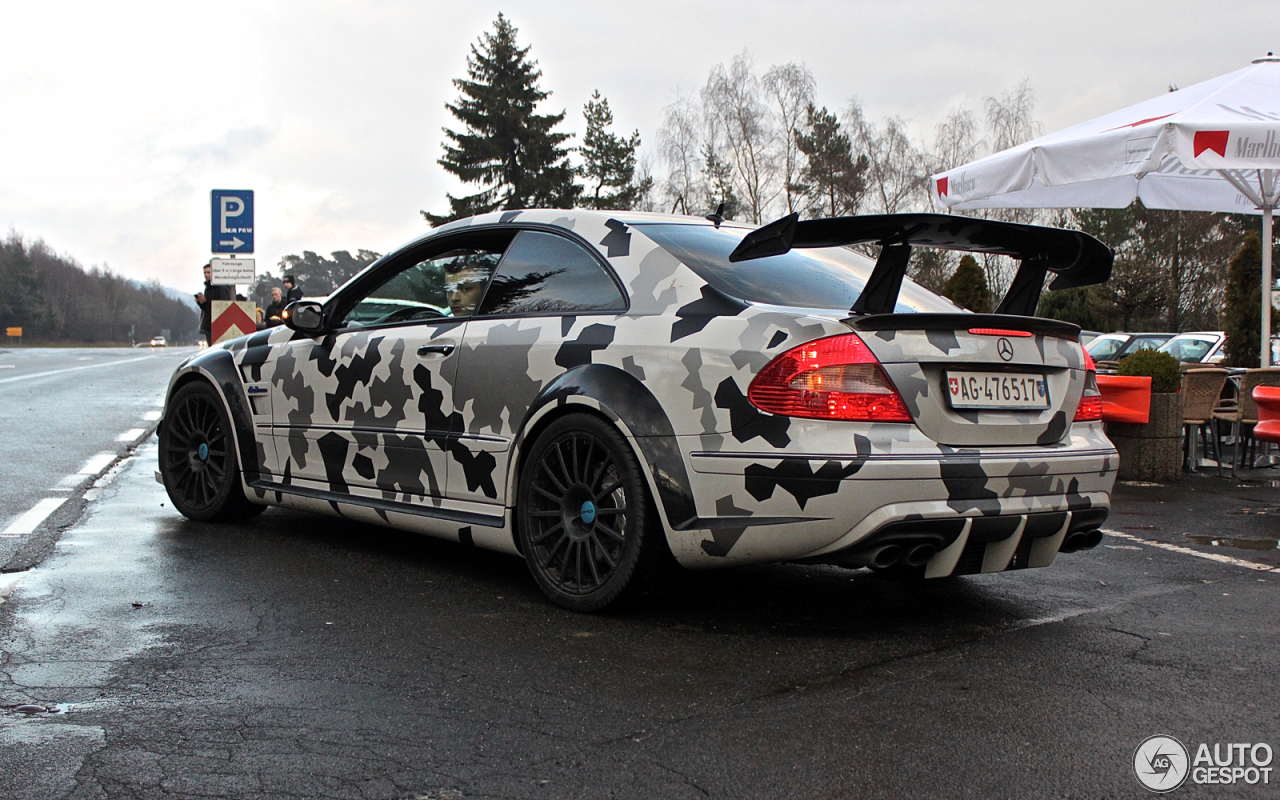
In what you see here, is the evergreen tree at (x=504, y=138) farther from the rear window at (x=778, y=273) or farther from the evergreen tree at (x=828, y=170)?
the rear window at (x=778, y=273)

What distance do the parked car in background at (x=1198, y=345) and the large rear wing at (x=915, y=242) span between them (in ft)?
64.3

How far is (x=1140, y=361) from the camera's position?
9.38 m

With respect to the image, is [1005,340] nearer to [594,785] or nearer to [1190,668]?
[1190,668]

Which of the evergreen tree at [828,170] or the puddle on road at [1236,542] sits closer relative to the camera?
the puddle on road at [1236,542]

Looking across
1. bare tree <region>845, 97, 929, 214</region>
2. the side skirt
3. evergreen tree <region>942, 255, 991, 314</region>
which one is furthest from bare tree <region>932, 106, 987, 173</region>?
the side skirt

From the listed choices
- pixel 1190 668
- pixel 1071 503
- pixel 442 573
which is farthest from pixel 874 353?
pixel 442 573

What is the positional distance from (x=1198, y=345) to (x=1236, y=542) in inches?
737

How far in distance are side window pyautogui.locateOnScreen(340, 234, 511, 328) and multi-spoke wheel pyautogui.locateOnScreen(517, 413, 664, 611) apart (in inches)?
37.4

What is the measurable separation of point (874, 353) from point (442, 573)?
2280 mm

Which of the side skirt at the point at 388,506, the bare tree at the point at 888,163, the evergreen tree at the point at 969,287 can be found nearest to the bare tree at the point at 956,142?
the bare tree at the point at 888,163

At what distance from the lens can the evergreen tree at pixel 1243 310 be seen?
2112 centimetres

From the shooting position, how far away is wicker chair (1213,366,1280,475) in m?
9.14

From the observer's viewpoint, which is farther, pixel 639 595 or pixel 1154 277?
pixel 1154 277

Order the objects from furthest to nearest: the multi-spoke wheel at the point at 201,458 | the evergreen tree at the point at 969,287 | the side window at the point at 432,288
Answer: the evergreen tree at the point at 969,287 < the multi-spoke wheel at the point at 201,458 < the side window at the point at 432,288
